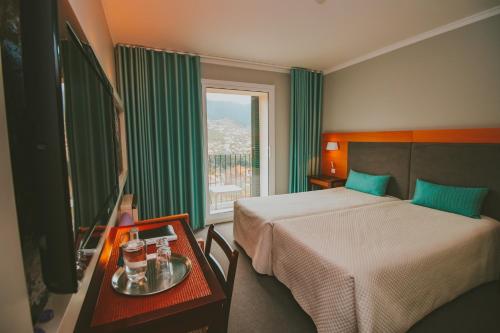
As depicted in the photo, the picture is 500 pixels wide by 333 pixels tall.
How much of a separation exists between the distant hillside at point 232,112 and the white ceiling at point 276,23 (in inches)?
47.6

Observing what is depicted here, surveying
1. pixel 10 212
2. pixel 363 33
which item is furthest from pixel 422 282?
pixel 363 33

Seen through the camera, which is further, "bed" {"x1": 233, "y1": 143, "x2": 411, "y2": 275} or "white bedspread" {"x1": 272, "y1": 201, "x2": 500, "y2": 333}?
"bed" {"x1": 233, "y1": 143, "x2": 411, "y2": 275}

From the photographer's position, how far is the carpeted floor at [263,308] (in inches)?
68.9

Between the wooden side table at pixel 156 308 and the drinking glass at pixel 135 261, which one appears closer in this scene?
the wooden side table at pixel 156 308

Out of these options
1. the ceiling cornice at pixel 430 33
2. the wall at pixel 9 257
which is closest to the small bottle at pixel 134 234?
the wall at pixel 9 257

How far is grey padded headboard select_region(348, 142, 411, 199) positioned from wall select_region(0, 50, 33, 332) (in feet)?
11.9

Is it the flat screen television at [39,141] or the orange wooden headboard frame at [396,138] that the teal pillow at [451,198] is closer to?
the orange wooden headboard frame at [396,138]

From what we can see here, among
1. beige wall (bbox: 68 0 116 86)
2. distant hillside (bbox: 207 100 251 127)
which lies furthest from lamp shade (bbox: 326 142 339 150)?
beige wall (bbox: 68 0 116 86)

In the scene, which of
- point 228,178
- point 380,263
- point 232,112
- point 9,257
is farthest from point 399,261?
point 228,178

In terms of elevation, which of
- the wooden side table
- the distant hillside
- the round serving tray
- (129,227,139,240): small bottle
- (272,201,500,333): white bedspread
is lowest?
(272,201,500,333): white bedspread

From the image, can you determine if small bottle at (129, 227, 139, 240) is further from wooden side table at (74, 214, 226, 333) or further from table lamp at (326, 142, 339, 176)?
table lamp at (326, 142, 339, 176)

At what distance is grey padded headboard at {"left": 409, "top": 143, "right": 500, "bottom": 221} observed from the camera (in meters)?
2.30

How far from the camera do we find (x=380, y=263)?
1.52 metres

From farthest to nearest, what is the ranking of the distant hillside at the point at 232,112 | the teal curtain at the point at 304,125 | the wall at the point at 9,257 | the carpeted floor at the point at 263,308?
the distant hillside at the point at 232,112 → the teal curtain at the point at 304,125 → the carpeted floor at the point at 263,308 → the wall at the point at 9,257
